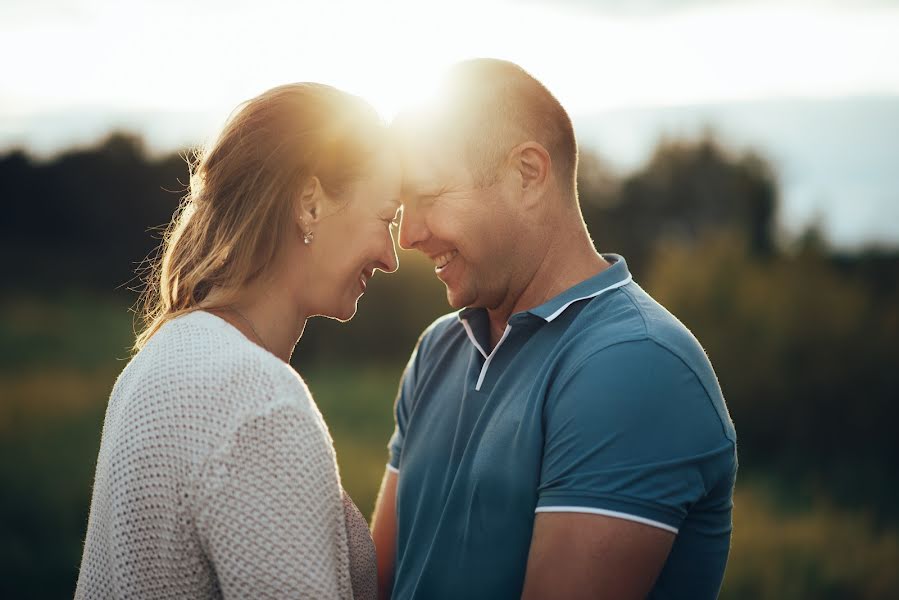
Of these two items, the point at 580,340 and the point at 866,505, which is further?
the point at 866,505

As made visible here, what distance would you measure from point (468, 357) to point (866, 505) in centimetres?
838

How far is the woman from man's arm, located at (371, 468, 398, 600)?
71 centimetres

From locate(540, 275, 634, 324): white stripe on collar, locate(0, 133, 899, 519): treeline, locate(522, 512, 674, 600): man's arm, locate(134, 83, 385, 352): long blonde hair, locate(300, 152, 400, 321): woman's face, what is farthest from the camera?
locate(0, 133, 899, 519): treeline

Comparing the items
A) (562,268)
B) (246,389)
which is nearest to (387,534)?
(562,268)

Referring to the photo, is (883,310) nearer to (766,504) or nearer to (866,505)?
(866,505)

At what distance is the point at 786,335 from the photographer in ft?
35.0

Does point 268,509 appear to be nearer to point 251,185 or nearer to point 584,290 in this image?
point 251,185

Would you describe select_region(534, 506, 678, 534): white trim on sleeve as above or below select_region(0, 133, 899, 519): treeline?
above

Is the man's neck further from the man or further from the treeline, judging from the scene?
the treeline

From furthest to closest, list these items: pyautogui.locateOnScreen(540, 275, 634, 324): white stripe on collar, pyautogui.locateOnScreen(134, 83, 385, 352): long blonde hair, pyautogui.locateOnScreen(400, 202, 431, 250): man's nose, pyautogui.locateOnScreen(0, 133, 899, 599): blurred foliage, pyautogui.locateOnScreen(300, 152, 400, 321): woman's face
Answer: pyautogui.locateOnScreen(0, 133, 899, 599): blurred foliage
pyautogui.locateOnScreen(400, 202, 431, 250): man's nose
pyautogui.locateOnScreen(540, 275, 634, 324): white stripe on collar
pyautogui.locateOnScreen(300, 152, 400, 321): woman's face
pyautogui.locateOnScreen(134, 83, 385, 352): long blonde hair

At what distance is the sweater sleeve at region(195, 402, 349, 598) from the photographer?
1787 millimetres

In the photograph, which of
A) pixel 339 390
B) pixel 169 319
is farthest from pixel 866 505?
pixel 169 319

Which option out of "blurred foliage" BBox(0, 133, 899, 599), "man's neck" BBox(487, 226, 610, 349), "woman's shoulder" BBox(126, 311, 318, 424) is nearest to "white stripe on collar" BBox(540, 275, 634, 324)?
"man's neck" BBox(487, 226, 610, 349)

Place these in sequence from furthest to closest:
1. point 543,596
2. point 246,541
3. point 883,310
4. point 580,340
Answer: point 883,310, point 580,340, point 543,596, point 246,541
